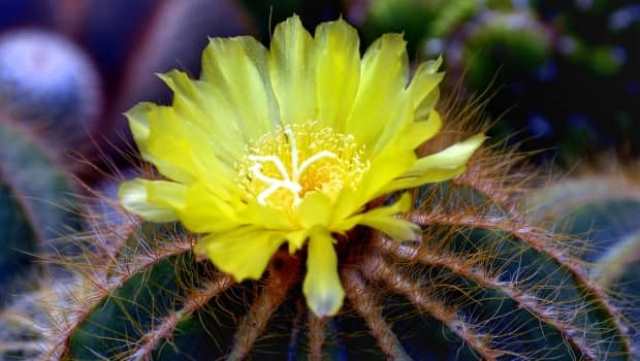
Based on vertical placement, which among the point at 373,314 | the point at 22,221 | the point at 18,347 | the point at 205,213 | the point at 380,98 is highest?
the point at 380,98

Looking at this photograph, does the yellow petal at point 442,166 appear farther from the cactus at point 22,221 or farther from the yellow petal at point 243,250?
the cactus at point 22,221

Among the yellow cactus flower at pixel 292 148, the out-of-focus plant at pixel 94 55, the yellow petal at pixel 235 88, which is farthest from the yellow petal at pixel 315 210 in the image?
the out-of-focus plant at pixel 94 55

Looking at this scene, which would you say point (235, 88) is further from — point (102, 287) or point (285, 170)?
point (102, 287)

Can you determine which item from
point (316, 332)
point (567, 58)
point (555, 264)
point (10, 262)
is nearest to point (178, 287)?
point (316, 332)

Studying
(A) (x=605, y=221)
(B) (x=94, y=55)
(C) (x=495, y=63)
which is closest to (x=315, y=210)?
(A) (x=605, y=221)

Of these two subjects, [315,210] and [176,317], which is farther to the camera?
[176,317]

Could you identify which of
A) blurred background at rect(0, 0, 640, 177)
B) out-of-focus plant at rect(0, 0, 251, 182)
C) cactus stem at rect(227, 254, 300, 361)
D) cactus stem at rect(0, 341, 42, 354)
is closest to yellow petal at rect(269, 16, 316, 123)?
cactus stem at rect(227, 254, 300, 361)
